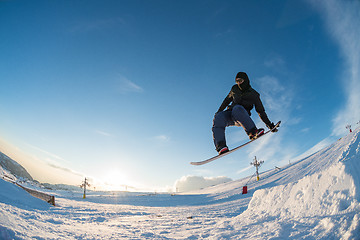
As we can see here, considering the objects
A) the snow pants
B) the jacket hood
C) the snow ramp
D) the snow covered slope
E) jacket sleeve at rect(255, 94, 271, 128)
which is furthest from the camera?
the snow covered slope

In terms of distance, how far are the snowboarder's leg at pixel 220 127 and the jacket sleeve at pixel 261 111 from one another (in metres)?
0.70

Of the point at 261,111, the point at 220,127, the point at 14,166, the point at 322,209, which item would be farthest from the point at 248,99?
the point at 14,166

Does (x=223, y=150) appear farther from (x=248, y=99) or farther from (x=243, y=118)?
(x=248, y=99)

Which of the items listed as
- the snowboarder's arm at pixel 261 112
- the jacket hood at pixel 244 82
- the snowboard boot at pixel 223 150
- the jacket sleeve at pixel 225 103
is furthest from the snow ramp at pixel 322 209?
the jacket sleeve at pixel 225 103

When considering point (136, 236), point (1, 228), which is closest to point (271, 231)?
point (136, 236)

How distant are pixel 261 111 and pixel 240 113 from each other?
2.29ft

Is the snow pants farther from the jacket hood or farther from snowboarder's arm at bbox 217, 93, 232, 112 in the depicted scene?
the jacket hood

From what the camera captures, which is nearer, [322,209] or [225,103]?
[322,209]

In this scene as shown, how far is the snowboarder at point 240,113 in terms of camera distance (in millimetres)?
4273

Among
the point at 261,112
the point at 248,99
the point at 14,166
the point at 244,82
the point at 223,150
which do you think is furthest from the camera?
the point at 14,166

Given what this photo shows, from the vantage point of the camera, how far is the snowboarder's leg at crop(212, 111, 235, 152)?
4.49 m

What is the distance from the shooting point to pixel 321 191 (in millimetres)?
4254

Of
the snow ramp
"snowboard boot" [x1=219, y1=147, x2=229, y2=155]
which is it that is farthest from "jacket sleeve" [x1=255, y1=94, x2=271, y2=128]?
the snow ramp

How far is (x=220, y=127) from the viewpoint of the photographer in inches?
179
